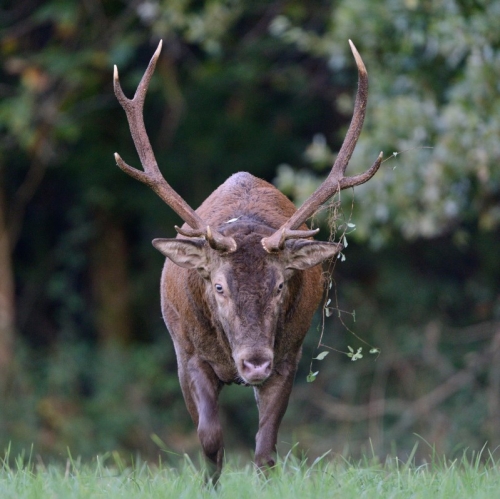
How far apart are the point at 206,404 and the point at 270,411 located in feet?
1.12

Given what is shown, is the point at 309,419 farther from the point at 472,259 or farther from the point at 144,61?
the point at 144,61

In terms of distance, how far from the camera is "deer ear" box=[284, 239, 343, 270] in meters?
5.71

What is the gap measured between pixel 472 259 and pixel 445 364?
194 cm

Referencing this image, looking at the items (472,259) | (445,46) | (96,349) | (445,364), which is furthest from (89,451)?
(445,46)

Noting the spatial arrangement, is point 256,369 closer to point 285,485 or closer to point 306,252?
point 285,485

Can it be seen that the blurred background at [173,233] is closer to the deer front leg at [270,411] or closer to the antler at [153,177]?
the antler at [153,177]

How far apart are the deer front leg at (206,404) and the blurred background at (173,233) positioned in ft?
14.6

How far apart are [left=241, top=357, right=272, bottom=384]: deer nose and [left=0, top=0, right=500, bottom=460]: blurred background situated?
506 cm

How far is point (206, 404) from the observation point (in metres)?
5.71

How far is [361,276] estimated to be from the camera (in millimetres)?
14820

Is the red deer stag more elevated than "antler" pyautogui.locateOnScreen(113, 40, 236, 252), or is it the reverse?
"antler" pyautogui.locateOnScreen(113, 40, 236, 252)

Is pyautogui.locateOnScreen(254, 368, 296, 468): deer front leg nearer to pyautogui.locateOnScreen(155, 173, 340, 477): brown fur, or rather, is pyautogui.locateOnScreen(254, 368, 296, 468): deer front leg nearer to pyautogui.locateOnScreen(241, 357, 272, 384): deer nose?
pyautogui.locateOnScreen(155, 173, 340, 477): brown fur

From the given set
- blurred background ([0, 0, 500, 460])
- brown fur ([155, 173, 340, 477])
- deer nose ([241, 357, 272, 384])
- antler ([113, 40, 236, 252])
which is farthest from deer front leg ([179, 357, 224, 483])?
blurred background ([0, 0, 500, 460])

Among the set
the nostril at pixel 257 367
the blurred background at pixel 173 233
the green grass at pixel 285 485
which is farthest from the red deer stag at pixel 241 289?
the blurred background at pixel 173 233
